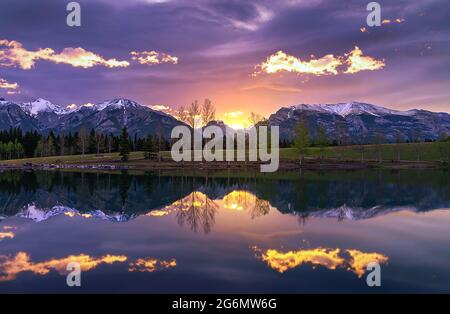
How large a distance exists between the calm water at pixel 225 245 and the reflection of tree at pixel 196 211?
0.34ft

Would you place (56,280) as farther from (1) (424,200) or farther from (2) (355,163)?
(2) (355,163)

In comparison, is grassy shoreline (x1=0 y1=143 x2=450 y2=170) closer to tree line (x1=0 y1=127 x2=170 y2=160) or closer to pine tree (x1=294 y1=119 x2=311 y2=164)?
pine tree (x1=294 y1=119 x2=311 y2=164)

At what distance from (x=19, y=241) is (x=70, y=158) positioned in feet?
448

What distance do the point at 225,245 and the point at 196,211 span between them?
13.0 meters

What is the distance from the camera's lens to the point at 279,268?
1742 cm

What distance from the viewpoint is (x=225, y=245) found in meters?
21.8

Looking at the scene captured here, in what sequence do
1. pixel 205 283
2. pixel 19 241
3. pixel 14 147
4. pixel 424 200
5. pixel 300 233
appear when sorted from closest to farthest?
pixel 205 283 < pixel 19 241 < pixel 300 233 < pixel 424 200 < pixel 14 147

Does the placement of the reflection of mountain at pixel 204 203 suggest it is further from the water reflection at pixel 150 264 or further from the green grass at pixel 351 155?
the green grass at pixel 351 155

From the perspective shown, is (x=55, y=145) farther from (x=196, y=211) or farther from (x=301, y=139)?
(x=196, y=211)

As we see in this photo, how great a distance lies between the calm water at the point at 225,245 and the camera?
1561cm

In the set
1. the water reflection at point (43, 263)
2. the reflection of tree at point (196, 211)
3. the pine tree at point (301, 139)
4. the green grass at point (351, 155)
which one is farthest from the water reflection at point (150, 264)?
the green grass at point (351, 155)

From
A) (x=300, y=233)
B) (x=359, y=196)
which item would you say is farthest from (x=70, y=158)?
(x=300, y=233)

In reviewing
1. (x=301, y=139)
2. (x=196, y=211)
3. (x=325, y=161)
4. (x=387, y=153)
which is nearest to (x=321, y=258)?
(x=196, y=211)
